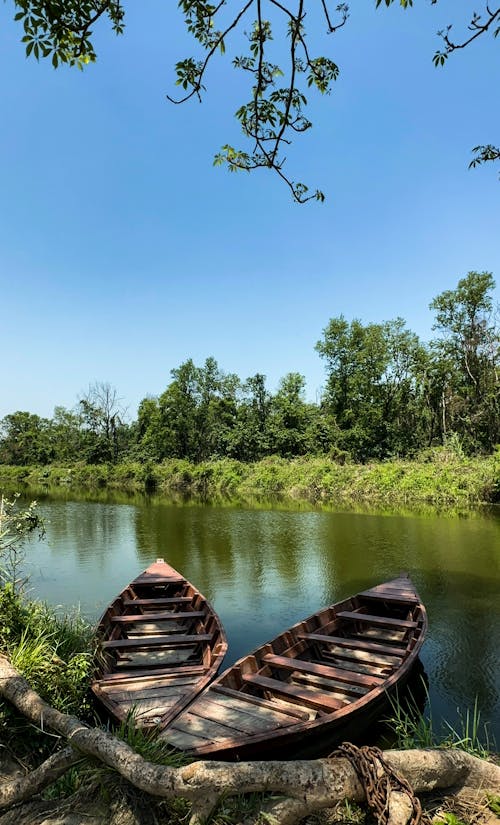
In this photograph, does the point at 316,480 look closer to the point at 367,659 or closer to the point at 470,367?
the point at 470,367

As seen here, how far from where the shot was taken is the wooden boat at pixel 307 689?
376cm

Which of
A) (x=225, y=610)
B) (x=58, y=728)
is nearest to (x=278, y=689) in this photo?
(x=58, y=728)

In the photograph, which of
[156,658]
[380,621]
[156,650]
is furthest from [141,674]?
[380,621]

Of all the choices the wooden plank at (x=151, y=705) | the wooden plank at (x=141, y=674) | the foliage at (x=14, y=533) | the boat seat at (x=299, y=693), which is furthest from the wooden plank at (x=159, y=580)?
the wooden plank at (x=151, y=705)

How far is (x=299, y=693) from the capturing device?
180 inches

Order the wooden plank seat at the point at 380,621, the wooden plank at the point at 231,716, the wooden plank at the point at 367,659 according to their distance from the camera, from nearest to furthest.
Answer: the wooden plank at the point at 231,716
the wooden plank at the point at 367,659
the wooden plank seat at the point at 380,621

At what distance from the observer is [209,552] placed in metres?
13.8

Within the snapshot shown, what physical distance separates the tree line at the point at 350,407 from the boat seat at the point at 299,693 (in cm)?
2454

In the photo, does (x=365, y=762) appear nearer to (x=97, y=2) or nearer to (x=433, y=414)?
(x=97, y=2)

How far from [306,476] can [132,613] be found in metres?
21.7

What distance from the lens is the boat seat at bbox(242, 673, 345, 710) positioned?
14.4 feet

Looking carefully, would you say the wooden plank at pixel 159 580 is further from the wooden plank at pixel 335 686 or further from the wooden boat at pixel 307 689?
the wooden plank at pixel 335 686

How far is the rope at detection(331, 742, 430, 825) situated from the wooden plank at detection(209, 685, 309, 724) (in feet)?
5.31

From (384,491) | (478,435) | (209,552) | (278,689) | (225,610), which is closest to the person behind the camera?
(278,689)
